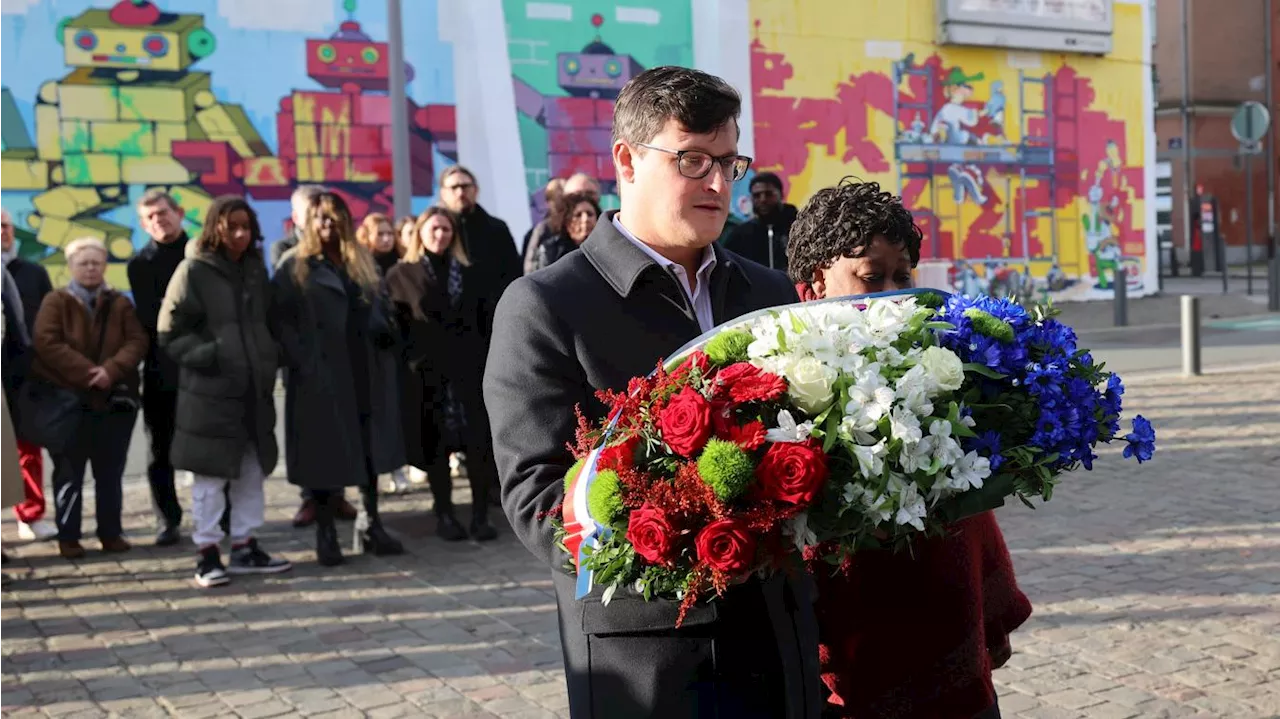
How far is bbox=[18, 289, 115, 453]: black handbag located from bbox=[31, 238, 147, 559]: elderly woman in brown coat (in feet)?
0.10

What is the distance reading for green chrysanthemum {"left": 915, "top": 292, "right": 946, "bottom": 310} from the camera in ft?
7.89

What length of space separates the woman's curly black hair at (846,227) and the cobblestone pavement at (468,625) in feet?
7.36

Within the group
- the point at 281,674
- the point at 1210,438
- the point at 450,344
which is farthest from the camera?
the point at 1210,438

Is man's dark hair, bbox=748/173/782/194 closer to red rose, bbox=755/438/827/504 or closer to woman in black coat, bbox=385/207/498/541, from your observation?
woman in black coat, bbox=385/207/498/541

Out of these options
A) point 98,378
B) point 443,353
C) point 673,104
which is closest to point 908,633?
point 673,104

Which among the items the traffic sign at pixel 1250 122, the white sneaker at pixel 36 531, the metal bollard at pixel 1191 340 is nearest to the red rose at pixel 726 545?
the white sneaker at pixel 36 531

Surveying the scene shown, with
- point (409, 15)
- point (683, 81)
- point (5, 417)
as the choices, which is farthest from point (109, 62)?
point (683, 81)

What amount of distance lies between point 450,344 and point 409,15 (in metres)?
12.5

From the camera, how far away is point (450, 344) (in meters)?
7.82

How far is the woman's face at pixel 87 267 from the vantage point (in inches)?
303

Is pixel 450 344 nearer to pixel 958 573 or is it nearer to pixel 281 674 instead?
pixel 281 674

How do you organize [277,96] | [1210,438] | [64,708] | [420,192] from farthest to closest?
1. [420,192]
2. [277,96]
3. [1210,438]
4. [64,708]

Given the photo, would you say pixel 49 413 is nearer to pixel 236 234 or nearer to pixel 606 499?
pixel 236 234

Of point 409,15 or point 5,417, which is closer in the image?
point 5,417
